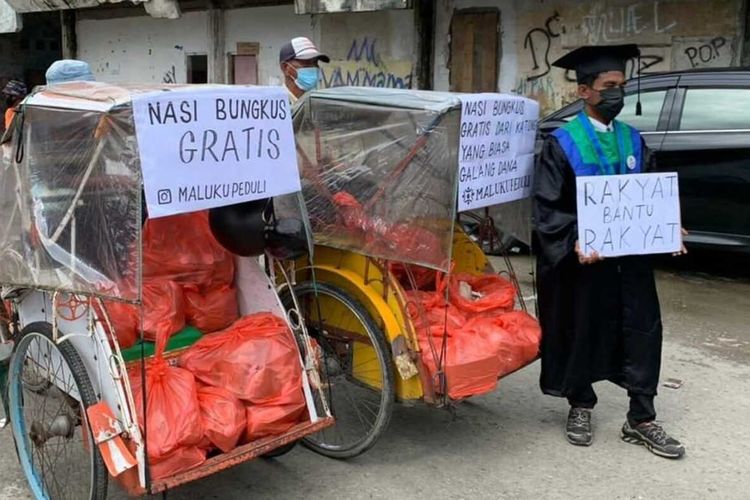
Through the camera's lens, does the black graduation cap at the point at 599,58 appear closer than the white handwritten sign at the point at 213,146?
No

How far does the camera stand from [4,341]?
11.9 ft

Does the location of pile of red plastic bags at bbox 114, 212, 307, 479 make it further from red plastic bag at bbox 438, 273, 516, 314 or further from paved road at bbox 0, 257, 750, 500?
red plastic bag at bbox 438, 273, 516, 314

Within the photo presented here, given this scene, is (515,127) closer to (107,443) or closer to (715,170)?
(107,443)

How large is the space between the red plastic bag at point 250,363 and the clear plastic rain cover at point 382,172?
604 millimetres

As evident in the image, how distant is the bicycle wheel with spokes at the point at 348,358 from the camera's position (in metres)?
3.45

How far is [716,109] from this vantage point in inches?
258

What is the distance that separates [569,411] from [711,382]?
118 cm

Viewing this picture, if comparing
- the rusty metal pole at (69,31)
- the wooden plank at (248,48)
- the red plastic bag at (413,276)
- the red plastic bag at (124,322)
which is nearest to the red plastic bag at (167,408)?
the red plastic bag at (124,322)

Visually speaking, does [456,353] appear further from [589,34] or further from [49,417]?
[589,34]

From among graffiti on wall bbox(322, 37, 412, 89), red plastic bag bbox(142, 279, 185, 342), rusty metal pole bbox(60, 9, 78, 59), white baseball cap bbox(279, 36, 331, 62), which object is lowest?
red plastic bag bbox(142, 279, 185, 342)

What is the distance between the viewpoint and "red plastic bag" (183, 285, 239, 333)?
344 cm

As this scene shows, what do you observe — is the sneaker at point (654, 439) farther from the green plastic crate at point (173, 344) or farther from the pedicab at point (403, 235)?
the green plastic crate at point (173, 344)

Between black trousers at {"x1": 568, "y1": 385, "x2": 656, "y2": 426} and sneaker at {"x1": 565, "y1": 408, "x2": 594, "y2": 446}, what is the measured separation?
37 mm

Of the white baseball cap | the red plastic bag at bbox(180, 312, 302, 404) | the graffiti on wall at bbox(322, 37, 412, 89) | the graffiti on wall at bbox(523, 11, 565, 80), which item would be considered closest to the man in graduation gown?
the red plastic bag at bbox(180, 312, 302, 404)
